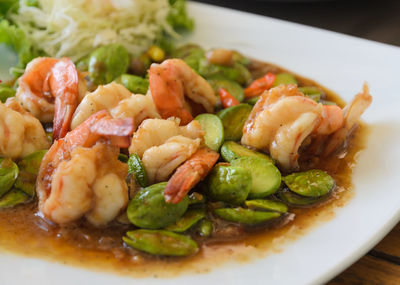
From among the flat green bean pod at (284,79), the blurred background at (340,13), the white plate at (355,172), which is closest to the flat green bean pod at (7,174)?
the white plate at (355,172)

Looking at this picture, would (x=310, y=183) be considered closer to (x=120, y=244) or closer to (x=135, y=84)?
(x=120, y=244)

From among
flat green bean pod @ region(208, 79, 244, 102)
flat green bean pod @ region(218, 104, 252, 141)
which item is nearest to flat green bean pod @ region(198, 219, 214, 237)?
flat green bean pod @ region(218, 104, 252, 141)

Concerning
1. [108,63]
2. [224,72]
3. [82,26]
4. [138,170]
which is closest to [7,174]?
[138,170]

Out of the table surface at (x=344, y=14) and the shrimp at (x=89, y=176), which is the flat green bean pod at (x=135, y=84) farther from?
the table surface at (x=344, y=14)

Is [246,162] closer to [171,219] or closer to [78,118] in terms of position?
[171,219]

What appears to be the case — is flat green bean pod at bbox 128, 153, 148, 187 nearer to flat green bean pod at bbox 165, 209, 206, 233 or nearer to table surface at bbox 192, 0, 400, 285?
flat green bean pod at bbox 165, 209, 206, 233

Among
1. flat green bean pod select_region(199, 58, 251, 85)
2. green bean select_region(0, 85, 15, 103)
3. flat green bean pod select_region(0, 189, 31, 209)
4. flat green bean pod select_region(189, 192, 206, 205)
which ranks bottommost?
flat green bean pod select_region(0, 189, 31, 209)
